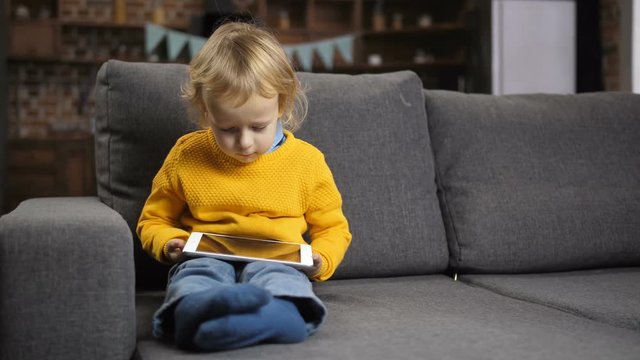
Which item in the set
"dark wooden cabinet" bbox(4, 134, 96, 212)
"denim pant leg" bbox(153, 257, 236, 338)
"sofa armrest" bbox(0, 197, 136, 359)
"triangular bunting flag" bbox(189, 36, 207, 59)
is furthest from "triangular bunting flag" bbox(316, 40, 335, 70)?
"sofa armrest" bbox(0, 197, 136, 359)

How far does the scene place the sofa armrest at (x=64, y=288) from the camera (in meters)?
1.03

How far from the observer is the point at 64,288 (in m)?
1.04

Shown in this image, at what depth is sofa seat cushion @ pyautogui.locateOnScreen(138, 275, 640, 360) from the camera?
1047mm

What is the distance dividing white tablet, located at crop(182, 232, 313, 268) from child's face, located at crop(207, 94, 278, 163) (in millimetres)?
161

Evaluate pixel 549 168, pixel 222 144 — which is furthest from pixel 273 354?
pixel 549 168

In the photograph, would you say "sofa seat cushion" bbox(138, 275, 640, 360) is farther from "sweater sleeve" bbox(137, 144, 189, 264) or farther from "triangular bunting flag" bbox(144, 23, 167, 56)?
"triangular bunting flag" bbox(144, 23, 167, 56)

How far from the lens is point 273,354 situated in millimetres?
1035

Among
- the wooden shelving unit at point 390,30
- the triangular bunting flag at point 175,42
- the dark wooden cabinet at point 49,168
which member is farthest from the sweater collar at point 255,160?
the wooden shelving unit at point 390,30

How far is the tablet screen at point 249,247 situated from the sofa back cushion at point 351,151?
0.93 ft

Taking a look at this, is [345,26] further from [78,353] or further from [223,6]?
[78,353]

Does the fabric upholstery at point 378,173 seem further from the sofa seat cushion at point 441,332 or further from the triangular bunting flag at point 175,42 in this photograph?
the triangular bunting flag at point 175,42

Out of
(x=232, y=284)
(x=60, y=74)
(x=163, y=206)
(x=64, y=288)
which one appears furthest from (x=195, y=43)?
(x=64, y=288)

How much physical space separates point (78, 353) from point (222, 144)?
46cm

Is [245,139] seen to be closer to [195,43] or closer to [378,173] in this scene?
[378,173]
